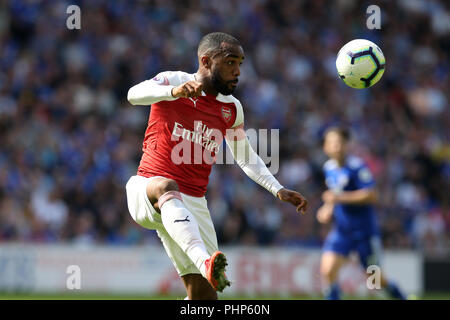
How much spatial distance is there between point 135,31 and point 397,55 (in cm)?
680

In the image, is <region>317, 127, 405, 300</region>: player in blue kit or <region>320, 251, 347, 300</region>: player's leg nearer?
<region>320, 251, 347, 300</region>: player's leg

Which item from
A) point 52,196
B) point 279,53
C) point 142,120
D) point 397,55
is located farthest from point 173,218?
point 397,55

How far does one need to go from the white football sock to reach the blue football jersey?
4.85 meters

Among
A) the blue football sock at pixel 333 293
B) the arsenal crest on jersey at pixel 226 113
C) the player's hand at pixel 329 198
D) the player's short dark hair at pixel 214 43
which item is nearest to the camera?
the player's short dark hair at pixel 214 43

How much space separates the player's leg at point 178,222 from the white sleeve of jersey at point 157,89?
63cm

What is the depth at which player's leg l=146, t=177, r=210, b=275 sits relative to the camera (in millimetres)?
5176

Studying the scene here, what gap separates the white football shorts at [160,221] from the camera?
5.60 metres

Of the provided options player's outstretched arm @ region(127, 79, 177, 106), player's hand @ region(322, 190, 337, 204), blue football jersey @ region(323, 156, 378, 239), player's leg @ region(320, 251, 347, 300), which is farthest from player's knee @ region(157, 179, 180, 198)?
blue football jersey @ region(323, 156, 378, 239)

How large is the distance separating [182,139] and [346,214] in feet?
15.1

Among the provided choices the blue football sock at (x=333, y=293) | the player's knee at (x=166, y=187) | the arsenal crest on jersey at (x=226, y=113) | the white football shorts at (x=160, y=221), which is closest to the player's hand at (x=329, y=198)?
the blue football sock at (x=333, y=293)

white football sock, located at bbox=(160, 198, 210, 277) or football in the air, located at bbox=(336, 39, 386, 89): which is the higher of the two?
football in the air, located at bbox=(336, 39, 386, 89)

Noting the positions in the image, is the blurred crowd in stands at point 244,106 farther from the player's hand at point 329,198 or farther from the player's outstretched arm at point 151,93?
the player's outstretched arm at point 151,93

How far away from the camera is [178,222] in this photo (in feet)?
17.2

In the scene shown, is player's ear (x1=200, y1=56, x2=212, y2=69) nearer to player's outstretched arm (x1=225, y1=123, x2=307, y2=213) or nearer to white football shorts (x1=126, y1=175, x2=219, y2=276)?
player's outstretched arm (x1=225, y1=123, x2=307, y2=213)
